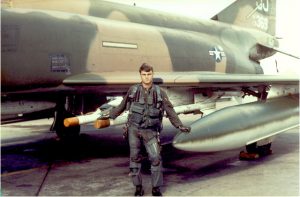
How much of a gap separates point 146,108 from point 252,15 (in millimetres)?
9708

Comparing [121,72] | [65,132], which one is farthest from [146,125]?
[65,132]

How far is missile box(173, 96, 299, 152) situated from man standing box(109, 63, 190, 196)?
0.58 meters

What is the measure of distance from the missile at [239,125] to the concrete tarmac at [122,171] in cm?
52

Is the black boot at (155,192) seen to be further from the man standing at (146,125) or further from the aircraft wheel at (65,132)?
the aircraft wheel at (65,132)

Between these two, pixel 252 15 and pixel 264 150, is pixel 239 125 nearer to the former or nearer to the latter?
pixel 264 150

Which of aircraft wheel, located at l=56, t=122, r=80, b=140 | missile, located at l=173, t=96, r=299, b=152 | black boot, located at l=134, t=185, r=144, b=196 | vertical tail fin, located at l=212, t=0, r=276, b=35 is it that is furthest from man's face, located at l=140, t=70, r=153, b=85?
vertical tail fin, located at l=212, t=0, r=276, b=35

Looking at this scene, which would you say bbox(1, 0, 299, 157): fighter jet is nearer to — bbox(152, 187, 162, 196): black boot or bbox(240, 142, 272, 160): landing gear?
bbox(240, 142, 272, 160): landing gear

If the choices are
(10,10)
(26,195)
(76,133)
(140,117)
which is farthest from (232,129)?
(76,133)

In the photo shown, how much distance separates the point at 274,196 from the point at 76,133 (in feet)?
22.2

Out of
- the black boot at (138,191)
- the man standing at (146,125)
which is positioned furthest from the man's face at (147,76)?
the black boot at (138,191)

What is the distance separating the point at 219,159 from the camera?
721cm

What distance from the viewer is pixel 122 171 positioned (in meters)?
6.34

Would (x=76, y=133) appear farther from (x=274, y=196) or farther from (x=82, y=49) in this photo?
(x=274, y=196)

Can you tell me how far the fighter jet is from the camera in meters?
6.03
